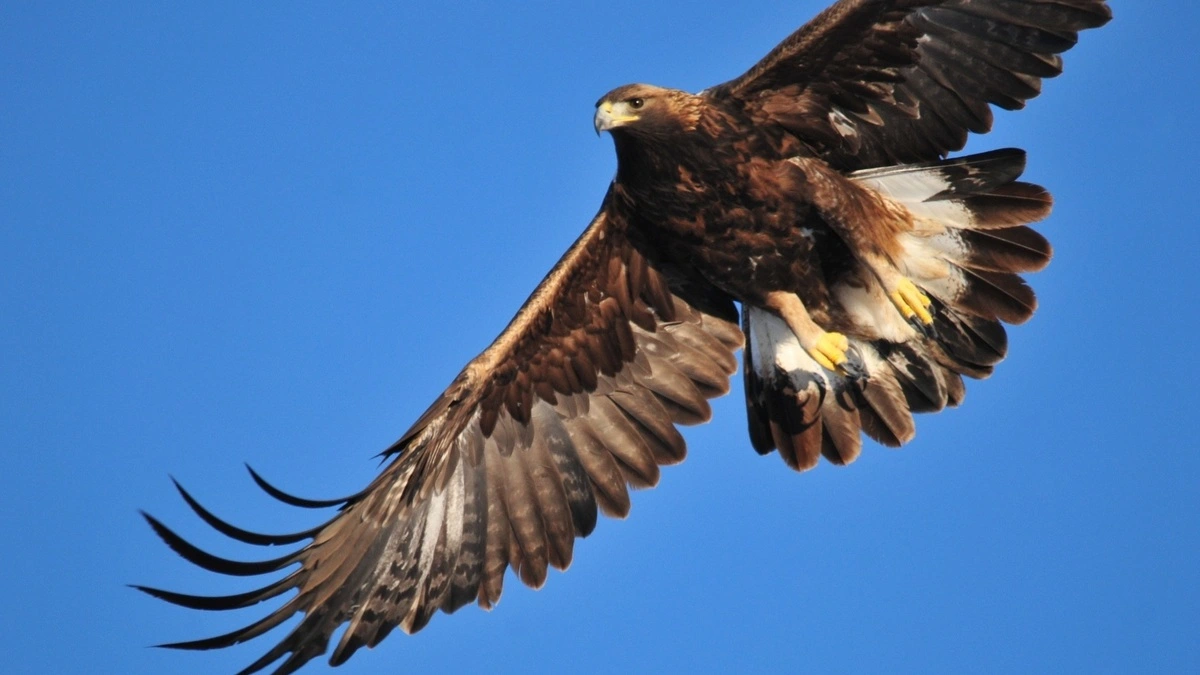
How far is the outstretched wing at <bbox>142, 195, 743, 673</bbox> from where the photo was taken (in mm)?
9539

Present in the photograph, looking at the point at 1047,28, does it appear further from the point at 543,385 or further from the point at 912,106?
the point at 543,385

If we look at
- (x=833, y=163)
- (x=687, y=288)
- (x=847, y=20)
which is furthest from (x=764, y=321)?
(x=847, y=20)

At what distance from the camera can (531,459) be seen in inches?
401

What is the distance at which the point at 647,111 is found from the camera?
8.91m

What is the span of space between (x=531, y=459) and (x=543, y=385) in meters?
0.46

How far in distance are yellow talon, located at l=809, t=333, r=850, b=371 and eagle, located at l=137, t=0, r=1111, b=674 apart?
13 mm

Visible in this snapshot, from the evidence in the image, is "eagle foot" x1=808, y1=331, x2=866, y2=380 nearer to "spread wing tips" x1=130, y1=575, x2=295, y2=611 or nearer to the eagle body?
the eagle body

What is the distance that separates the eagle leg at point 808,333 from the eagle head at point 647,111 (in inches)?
52.6

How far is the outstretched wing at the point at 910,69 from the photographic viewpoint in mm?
8695

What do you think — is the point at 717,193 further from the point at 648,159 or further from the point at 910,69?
the point at 910,69

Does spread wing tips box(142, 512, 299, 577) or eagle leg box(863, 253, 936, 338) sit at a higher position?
spread wing tips box(142, 512, 299, 577)

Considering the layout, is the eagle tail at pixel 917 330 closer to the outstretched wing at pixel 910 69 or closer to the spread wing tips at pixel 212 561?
the outstretched wing at pixel 910 69

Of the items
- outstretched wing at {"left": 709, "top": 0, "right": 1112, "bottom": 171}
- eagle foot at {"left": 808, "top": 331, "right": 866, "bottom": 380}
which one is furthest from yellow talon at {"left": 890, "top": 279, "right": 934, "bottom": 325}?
outstretched wing at {"left": 709, "top": 0, "right": 1112, "bottom": 171}

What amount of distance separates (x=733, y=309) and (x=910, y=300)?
128 centimetres
